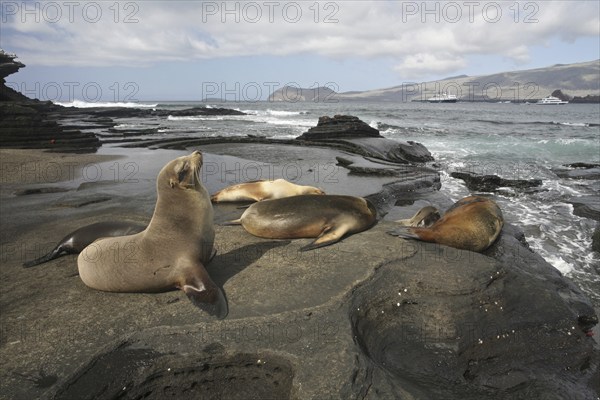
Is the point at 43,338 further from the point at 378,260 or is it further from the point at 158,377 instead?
the point at 378,260

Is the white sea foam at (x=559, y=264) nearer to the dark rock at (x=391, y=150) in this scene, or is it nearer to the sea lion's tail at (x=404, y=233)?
the sea lion's tail at (x=404, y=233)

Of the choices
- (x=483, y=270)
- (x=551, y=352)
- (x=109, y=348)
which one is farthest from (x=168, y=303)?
(x=551, y=352)

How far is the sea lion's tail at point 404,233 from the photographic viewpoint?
15.8ft

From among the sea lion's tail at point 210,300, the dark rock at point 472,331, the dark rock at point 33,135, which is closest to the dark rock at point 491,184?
the dark rock at point 472,331

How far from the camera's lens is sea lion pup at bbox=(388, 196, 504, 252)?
15.9 ft

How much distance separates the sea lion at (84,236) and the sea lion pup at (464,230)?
309 cm

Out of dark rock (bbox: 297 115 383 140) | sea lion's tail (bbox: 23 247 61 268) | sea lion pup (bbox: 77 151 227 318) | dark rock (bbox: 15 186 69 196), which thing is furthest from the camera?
dark rock (bbox: 297 115 383 140)

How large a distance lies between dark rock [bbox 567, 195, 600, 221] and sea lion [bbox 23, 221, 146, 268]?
912cm

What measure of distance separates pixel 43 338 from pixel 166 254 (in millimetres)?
1086

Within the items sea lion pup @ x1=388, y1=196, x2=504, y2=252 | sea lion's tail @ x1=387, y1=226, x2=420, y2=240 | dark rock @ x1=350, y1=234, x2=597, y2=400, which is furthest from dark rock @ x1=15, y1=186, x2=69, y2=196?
dark rock @ x1=350, y1=234, x2=597, y2=400

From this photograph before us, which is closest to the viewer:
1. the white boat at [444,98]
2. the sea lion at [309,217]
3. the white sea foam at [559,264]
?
the sea lion at [309,217]

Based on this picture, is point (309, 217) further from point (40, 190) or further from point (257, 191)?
point (40, 190)

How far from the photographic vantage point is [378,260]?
4.16 meters

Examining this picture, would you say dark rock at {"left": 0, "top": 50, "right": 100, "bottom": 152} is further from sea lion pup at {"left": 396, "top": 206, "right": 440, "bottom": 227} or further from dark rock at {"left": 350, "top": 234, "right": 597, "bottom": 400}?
dark rock at {"left": 350, "top": 234, "right": 597, "bottom": 400}
